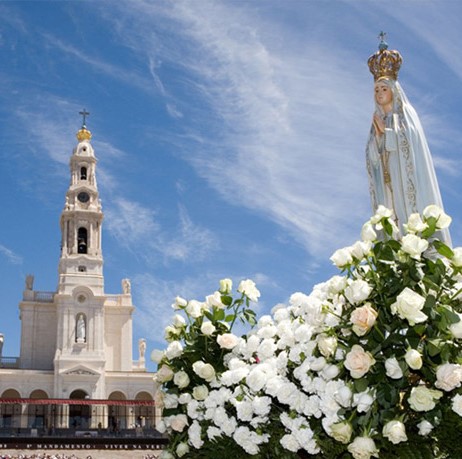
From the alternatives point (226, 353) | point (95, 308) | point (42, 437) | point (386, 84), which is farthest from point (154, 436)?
point (226, 353)

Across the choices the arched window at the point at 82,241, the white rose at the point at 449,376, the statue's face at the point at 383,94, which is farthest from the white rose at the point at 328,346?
the arched window at the point at 82,241

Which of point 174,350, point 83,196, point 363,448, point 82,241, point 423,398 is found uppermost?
point 83,196

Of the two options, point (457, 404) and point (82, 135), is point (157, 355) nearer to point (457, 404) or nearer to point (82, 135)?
point (457, 404)

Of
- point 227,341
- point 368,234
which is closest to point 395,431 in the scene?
point 368,234

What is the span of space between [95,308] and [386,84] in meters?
50.4

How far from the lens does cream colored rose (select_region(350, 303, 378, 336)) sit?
19.7 ft

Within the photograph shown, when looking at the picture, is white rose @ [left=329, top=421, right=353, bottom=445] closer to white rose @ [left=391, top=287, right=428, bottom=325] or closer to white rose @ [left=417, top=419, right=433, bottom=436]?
white rose @ [left=417, top=419, right=433, bottom=436]

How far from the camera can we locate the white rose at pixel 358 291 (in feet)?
20.2

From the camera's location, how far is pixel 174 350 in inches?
327

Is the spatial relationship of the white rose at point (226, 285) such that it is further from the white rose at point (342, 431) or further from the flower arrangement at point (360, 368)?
the white rose at point (342, 431)

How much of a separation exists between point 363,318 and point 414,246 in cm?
70

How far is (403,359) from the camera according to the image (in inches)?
240

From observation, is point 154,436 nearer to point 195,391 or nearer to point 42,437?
point 42,437

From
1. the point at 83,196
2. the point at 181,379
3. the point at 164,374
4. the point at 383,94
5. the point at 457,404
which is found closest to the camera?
the point at 457,404
